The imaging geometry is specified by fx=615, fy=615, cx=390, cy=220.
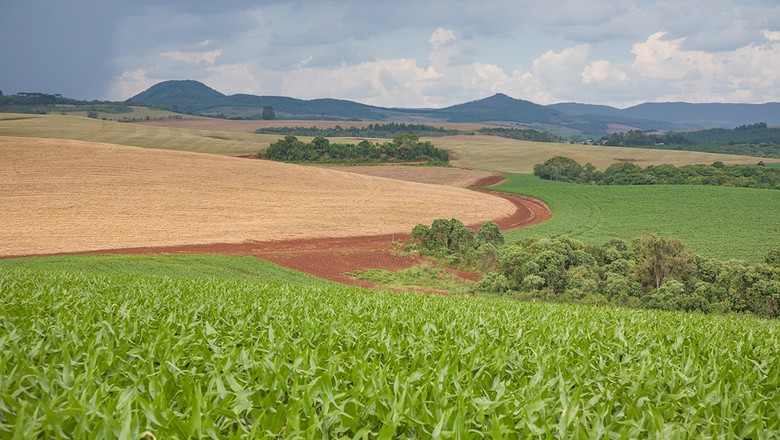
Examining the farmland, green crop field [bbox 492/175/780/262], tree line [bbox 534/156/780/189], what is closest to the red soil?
the farmland

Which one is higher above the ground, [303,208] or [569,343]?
[569,343]

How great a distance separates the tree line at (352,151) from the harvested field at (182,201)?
30352 millimetres

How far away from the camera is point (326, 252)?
49.6 metres

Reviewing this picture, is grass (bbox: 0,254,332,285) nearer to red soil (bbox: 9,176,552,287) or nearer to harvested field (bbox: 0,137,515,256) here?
red soil (bbox: 9,176,552,287)

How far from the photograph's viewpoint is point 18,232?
154ft

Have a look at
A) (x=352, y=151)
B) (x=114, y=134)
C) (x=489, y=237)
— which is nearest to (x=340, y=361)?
(x=489, y=237)

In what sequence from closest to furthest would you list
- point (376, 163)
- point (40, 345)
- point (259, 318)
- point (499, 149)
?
1. point (40, 345)
2. point (259, 318)
3. point (376, 163)
4. point (499, 149)

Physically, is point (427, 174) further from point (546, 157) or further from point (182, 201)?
point (182, 201)

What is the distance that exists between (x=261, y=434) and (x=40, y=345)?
3016mm

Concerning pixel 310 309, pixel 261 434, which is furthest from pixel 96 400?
pixel 310 309

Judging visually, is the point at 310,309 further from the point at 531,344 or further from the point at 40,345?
the point at 40,345

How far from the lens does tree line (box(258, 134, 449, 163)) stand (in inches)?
4811

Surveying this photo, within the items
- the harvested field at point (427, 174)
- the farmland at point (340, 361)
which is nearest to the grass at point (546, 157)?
the harvested field at point (427, 174)

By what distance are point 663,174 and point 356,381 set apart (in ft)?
375
